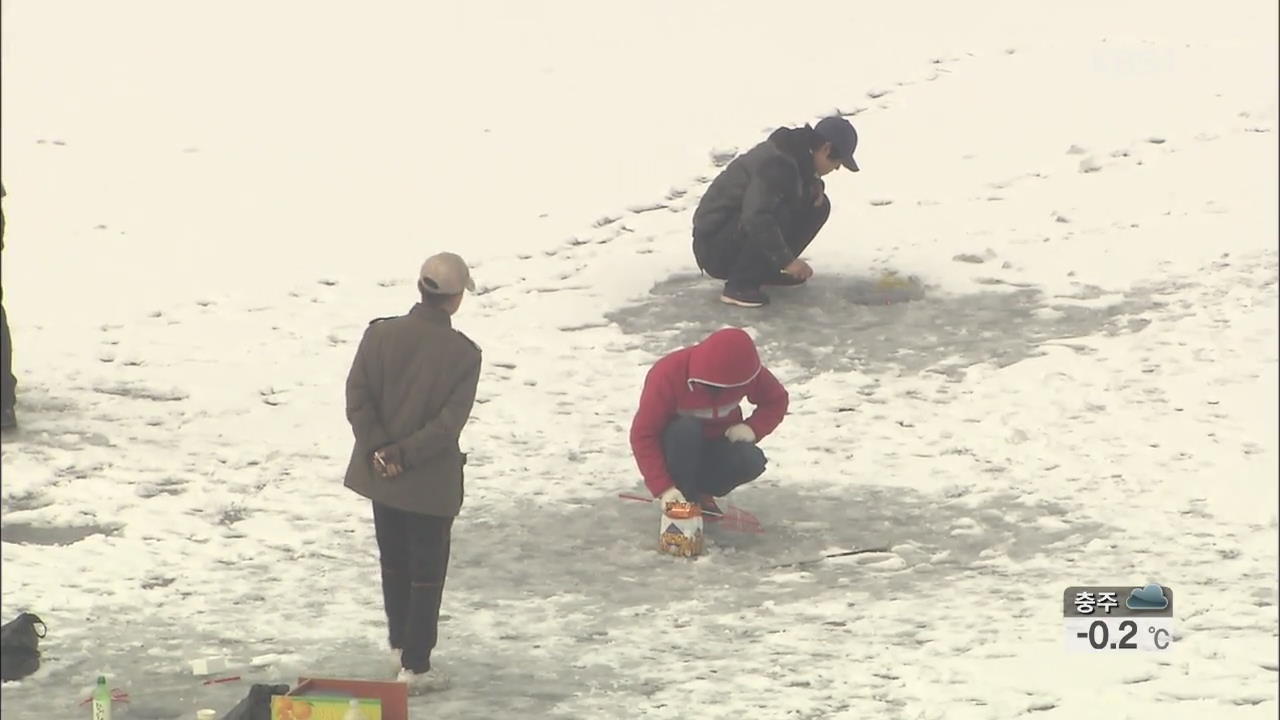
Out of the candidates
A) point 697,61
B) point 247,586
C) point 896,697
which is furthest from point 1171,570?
point 697,61

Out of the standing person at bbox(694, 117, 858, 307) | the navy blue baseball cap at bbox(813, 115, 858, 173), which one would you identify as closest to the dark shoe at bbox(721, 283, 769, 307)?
the standing person at bbox(694, 117, 858, 307)

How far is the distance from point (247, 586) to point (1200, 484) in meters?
4.27

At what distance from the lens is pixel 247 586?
7207mm

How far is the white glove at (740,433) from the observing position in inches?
306

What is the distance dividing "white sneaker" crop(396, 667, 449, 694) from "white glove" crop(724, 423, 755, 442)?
6.82ft

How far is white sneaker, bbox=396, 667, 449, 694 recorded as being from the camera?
20.0 ft

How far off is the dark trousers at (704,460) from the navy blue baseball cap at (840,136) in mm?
3019

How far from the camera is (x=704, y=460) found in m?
7.80

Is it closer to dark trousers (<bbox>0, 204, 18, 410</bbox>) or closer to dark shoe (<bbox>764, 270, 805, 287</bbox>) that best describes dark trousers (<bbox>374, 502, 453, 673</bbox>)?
dark trousers (<bbox>0, 204, 18, 410</bbox>)

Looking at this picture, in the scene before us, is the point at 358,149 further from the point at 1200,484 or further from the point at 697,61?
the point at 1200,484

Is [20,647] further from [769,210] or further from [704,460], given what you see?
[769,210]
